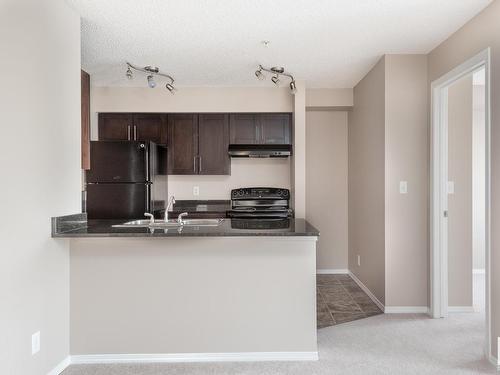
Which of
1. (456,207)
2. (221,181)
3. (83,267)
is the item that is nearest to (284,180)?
(221,181)

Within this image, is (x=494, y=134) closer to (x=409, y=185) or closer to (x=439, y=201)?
(x=439, y=201)

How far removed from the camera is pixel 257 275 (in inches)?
97.7

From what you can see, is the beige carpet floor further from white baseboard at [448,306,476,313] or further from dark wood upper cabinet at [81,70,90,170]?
dark wood upper cabinet at [81,70,90,170]

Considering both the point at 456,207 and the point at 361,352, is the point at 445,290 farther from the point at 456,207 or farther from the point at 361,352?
the point at 361,352

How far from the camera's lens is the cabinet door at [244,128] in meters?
4.57

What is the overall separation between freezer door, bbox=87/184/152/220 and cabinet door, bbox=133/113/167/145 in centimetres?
81

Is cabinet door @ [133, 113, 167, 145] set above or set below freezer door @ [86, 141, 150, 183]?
above

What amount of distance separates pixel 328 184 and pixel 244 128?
148 cm

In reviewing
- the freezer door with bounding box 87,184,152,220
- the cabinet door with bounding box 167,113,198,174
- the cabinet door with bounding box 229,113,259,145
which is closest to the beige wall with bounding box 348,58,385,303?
the cabinet door with bounding box 229,113,259,145

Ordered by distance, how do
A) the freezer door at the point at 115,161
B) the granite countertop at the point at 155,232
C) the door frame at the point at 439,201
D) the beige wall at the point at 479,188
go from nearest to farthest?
the granite countertop at the point at 155,232
the door frame at the point at 439,201
the freezer door at the point at 115,161
the beige wall at the point at 479,188

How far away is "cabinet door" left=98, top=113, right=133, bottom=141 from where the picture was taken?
14.8 feet

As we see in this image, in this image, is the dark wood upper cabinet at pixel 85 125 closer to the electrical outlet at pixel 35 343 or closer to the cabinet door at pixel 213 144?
the cabinet door at pixel 213 144

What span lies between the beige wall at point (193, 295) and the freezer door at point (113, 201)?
5.16 feet

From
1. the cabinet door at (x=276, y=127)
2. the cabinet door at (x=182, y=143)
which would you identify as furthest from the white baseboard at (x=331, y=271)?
the cabinet door at (x=182, y=143)
